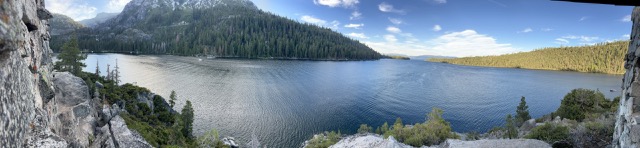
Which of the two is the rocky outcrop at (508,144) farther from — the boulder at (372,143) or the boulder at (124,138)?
the boulder at (124,138)

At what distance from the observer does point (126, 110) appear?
124ft

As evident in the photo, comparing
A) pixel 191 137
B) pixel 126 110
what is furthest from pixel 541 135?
pixel 126 110

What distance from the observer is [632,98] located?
8.70 meters

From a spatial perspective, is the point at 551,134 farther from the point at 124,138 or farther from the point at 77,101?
the point at 77,101

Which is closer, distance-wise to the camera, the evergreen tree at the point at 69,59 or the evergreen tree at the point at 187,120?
the evergreen tree at the point at 187,120

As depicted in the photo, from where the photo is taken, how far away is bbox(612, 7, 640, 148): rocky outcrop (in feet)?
27.1

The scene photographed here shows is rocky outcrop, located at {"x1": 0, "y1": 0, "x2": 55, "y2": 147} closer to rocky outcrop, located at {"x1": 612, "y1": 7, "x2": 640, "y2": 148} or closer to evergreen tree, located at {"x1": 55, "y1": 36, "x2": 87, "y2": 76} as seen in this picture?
rocky outcrop, located at {"x1": 612, "y1": 7, "x2": 640, "y2": 148}

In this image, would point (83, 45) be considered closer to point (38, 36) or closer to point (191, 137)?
point (191, 137)

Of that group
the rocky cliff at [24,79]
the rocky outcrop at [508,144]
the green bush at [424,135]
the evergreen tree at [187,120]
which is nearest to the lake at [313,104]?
the evergreen tree at [187,120]

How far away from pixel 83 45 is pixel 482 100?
19536 cm

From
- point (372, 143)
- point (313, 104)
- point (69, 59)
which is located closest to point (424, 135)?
point (372, 143)

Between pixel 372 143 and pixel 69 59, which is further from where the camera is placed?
pixel 69 59

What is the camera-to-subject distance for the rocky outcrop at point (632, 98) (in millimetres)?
8273

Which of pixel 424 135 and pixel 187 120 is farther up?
pixel 424 135
